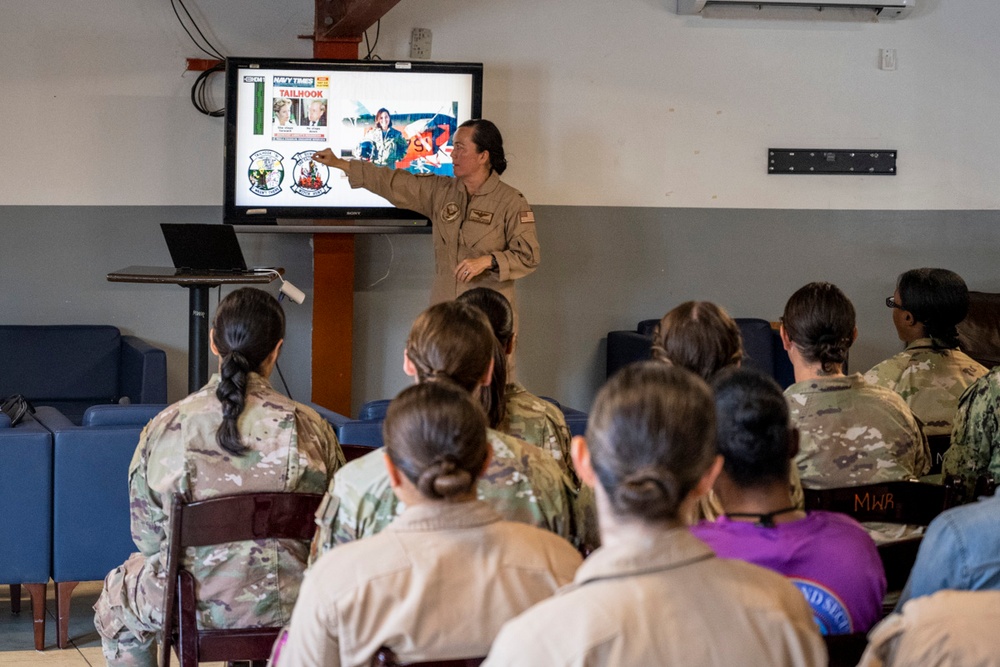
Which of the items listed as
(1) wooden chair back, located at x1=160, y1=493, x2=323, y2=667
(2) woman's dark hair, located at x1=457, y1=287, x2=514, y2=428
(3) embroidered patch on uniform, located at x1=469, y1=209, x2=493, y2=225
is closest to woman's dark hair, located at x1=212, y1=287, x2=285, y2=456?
(1) wooden chair back, located at x1=160, y1=493, x2=323, y2=667

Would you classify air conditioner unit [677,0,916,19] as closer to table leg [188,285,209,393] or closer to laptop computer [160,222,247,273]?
laptop computer [160,222,247,273]

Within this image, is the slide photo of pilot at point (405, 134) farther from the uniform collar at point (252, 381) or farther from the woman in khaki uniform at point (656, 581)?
the woman in khaki uniform at point (656, 581)

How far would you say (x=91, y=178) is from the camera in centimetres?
600

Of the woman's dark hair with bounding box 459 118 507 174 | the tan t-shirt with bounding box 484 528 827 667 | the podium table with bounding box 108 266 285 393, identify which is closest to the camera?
the tan t-shirt with bounding box 484 528 827 667

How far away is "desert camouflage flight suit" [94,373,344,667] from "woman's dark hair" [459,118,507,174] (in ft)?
9.56

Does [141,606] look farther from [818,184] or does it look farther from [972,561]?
[818,184]

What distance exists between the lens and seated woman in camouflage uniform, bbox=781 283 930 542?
101 inches

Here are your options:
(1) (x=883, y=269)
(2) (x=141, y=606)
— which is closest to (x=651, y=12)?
(1) (x=883, y=269)

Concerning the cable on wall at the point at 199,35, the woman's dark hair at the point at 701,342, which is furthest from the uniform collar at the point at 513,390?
the cable on wall at the point at 199,35

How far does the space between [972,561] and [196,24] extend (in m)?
5.40

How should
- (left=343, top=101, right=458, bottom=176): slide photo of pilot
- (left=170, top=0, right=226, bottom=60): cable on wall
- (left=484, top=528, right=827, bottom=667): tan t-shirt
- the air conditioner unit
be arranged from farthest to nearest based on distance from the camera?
the air conditioner unit → (left=170, top=0, right=226, bottom=60): cable on wall → (left=343, top=101, right=458, bottom=176): slide photo of pilot → (left=484, top=528, right=827, bottom=667): tan t-shirt

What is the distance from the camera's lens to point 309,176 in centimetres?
570

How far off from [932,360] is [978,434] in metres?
0.57

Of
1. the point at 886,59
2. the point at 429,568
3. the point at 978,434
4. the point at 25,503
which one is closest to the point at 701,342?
the point at 978,434
